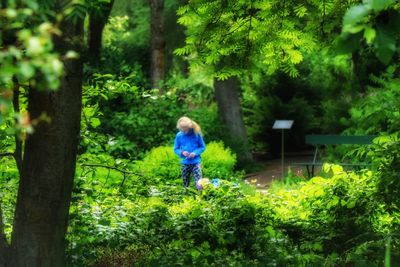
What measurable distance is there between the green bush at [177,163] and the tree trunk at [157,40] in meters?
3.59

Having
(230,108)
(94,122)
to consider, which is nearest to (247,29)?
(94,122)

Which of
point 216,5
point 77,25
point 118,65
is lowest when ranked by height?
point 77,25

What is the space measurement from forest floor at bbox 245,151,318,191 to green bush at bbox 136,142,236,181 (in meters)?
0.72

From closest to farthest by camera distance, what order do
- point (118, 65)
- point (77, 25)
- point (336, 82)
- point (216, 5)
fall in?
point (77, 25) → point (216, 5) → point (118, 65) → point (336, 82)

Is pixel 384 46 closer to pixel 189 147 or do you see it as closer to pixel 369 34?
pixel 369 34

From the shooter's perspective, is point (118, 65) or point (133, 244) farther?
point (118, 65)

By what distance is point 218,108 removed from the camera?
2177 cm

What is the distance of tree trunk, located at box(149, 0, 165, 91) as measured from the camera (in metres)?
20.2

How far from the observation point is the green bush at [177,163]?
15.4 m

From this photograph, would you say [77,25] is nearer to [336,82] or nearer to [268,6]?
[268,6]

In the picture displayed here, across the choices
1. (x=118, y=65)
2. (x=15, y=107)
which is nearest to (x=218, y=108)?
(x=118, y=65)

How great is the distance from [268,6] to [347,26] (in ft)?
12.2

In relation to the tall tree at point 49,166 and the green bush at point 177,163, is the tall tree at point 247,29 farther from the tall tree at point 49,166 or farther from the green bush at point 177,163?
the green bush at point 177,163

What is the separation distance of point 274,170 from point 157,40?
483 centimetres
